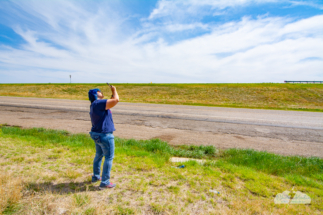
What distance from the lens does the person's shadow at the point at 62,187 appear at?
3.38 metres

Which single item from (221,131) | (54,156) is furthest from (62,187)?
(221,131)

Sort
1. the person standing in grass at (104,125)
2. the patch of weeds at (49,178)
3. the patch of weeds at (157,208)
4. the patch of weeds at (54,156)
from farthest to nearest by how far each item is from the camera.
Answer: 1. the patch of weeds at (54,156)
2. the patch of weeds at (49,178)
3. the person standing in grass at (104,125)
4. the patch of weeds at (157,208)

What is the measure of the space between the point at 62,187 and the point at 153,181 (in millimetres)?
1774

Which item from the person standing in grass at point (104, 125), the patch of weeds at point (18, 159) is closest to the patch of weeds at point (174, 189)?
the person standing in grass at point (104, 125)

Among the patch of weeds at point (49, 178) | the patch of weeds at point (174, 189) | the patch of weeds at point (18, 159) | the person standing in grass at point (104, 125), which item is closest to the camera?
the person standing in grass at point (104, 125)

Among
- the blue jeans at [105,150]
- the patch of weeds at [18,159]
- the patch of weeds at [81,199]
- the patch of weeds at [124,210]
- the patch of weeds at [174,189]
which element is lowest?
the patch of weeds at [174,189]

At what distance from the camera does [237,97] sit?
2505cm

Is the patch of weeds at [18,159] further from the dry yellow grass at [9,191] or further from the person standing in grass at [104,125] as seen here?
the person standing in grass at [104,125]

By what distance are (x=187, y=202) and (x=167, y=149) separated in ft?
8.97

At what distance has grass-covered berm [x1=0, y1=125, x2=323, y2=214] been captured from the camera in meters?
2.94

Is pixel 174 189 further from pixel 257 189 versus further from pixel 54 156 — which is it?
pixel 54 156

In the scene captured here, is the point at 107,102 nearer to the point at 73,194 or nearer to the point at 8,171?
the point at 73,194

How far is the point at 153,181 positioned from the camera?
12.4 ft

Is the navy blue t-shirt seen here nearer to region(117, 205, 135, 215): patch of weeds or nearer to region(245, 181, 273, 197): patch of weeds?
region(117, 205, 135, 215): patch of weeds
